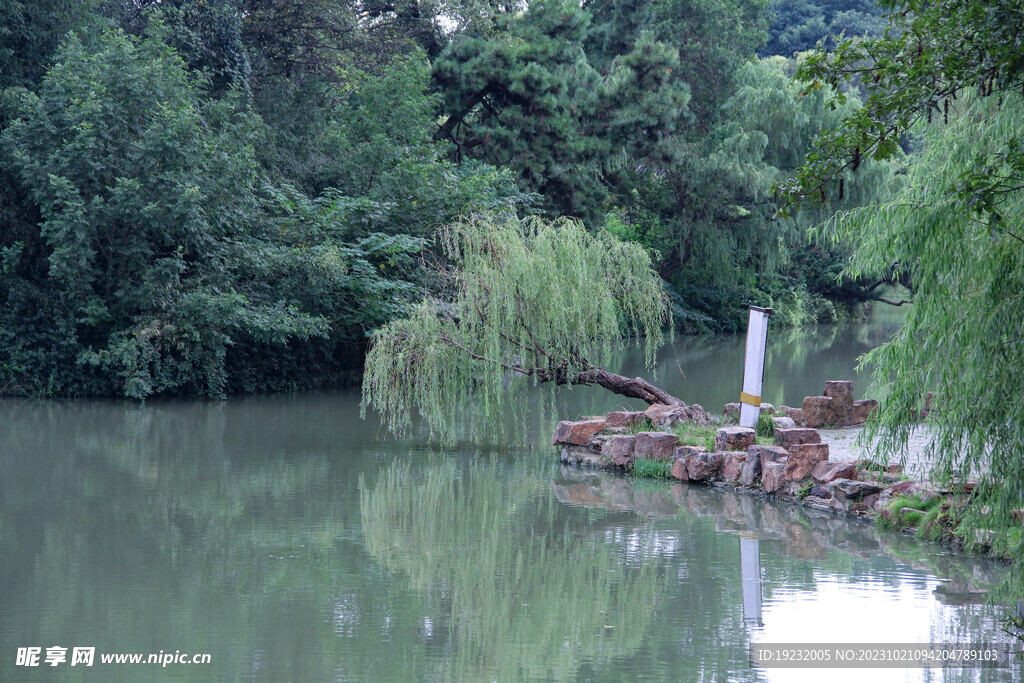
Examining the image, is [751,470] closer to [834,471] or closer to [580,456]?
[834,471]

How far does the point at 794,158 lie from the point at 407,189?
736 inches

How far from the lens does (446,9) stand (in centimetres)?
2956

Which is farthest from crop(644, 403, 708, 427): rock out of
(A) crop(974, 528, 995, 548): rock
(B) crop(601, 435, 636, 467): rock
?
(A) crop(974, 528, 995, 548): rock

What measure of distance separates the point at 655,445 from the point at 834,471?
Answer: 257 cm

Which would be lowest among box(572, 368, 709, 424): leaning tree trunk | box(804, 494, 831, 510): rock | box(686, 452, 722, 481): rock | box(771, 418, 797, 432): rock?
box(804, 494, 831, 510): rock

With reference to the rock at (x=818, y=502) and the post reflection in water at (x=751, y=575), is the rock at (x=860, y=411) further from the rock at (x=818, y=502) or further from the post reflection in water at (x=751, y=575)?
the post reflection in water at (x=751, y=575)

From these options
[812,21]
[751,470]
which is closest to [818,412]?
[751,470]

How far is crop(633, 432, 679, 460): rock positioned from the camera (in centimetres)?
1371

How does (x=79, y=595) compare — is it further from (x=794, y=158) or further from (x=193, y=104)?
(x=794, y=158)

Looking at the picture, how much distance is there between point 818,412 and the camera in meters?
15.8

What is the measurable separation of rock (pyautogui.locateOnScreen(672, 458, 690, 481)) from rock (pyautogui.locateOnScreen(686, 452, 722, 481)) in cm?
9

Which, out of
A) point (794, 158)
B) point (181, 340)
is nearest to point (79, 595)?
point (181, 340)

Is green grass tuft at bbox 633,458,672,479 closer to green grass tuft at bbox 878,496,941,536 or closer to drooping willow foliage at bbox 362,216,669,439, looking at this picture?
drooping willow foliage at bbox 362,216,669,439

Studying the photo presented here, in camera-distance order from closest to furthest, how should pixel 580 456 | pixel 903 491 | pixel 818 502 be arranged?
1. pixel 903 491
2. pixel 818 502
3. pixel 580 456
